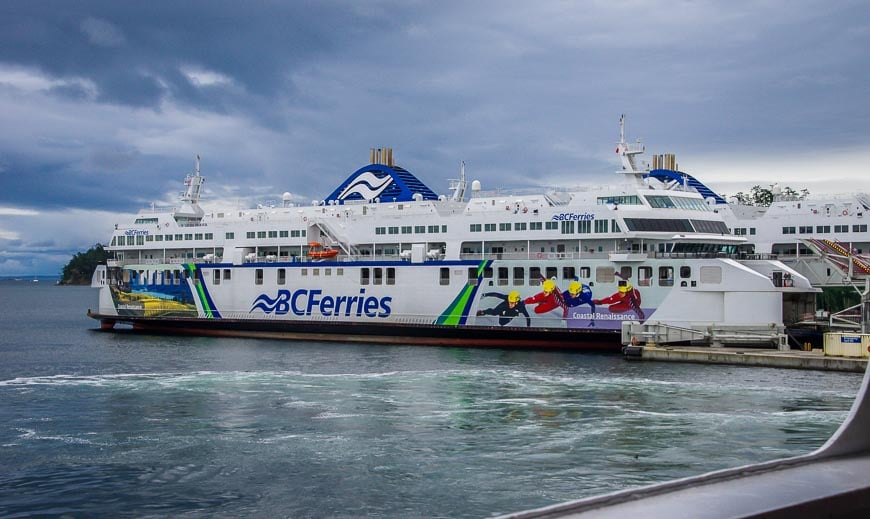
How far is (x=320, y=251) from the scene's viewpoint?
43094 millimetres

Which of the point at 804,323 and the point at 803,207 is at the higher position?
the point at 803,207

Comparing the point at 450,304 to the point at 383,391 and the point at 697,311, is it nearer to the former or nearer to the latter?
the point at 697,311

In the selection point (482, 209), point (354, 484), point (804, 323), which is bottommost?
point (354, 484)

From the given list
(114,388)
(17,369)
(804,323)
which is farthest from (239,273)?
(804,323)

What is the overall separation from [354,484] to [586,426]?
21.8 ft

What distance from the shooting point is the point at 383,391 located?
24297 millimetres

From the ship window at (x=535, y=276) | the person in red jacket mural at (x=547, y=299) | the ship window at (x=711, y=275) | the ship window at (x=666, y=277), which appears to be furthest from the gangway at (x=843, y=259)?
the ship window at (x=535, y=276)

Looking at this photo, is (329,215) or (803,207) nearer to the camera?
(329,215)

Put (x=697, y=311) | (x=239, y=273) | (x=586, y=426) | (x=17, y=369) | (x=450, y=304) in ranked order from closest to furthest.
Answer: (x=586, y=426)
(x=17, y=369)
(x=697, y=311)
(x=450, y=304)
(x=239, y=273)

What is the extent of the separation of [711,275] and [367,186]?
772 inches

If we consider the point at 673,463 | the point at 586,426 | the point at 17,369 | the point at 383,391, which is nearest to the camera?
the point at 673,463

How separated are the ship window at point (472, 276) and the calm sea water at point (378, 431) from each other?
6.60 meters

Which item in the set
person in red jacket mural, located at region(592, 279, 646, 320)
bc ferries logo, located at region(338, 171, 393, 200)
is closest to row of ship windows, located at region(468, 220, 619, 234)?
person in red jacket mural, located at region(592, 279, 646, 320)

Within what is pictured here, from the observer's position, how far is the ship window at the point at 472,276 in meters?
38.0
